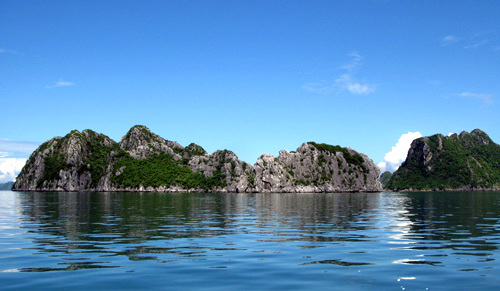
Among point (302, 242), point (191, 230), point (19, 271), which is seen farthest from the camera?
point (191, 230)

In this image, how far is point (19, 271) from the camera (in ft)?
55.0

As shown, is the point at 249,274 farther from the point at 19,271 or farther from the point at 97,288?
the point at 19,271

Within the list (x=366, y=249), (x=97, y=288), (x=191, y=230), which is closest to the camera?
(x=97, y=288)

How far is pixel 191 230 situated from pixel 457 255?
19.3m

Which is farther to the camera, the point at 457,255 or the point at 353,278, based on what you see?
the point at 457,255

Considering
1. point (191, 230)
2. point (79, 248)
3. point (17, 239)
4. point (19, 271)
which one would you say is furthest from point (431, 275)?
point (17, 239)

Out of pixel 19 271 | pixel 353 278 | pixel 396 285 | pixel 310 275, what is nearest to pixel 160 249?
pixel 19 271

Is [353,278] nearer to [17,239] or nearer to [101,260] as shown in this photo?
[101,260]

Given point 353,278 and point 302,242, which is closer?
point 353,278

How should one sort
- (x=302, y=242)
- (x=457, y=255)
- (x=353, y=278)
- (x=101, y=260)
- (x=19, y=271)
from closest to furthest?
1. (x=353, y=278)
2. (x=19, y=271)
3. (x=101, y=260)
4. (x=457, y=255)
5. (x=302, y=242)

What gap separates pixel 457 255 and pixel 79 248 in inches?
783

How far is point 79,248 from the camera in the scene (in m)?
23.0

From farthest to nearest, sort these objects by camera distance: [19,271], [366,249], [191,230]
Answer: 1. [191,230]
2. [366,249]
3. [19,271]

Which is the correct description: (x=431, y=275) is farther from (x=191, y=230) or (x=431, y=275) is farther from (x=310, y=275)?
(x=191, y=230)
